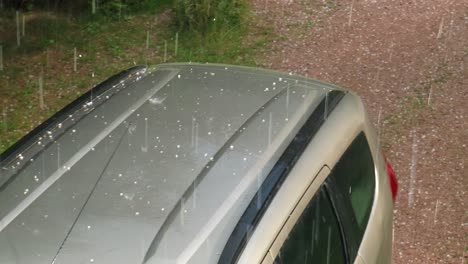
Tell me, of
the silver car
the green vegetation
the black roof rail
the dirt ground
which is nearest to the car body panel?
the silver car

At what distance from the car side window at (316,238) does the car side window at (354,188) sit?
0.09 m

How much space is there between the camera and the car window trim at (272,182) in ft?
8.30

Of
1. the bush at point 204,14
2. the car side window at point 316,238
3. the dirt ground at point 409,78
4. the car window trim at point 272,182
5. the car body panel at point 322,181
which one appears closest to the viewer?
the car window trim at point 272,182

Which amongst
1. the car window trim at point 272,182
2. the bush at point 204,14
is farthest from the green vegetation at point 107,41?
the car window trim at point 272,182

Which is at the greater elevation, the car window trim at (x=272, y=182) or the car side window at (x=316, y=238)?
the car window trim at (x=272, y=182)

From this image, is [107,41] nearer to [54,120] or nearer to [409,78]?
[409,78]

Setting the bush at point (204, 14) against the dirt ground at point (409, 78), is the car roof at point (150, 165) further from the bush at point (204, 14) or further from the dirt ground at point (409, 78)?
the bush at point (204, 14)

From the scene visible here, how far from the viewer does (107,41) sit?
9.45 metres

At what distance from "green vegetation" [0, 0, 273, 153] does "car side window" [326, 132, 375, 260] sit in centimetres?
510

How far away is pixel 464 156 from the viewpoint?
7.11 m

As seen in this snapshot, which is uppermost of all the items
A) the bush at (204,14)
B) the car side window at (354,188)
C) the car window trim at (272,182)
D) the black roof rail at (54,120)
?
the car window trim at (272,182)

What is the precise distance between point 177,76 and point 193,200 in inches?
54.9

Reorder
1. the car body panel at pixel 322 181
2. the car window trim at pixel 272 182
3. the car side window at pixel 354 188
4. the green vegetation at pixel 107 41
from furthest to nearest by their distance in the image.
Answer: the green vegetation at pixel 107 41 < the car side window at pixel 354 188 < the car body panel at pixel 322 181 < the car window trim at pixel 272 182

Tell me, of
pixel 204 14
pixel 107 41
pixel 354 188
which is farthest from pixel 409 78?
pixel 354 188
